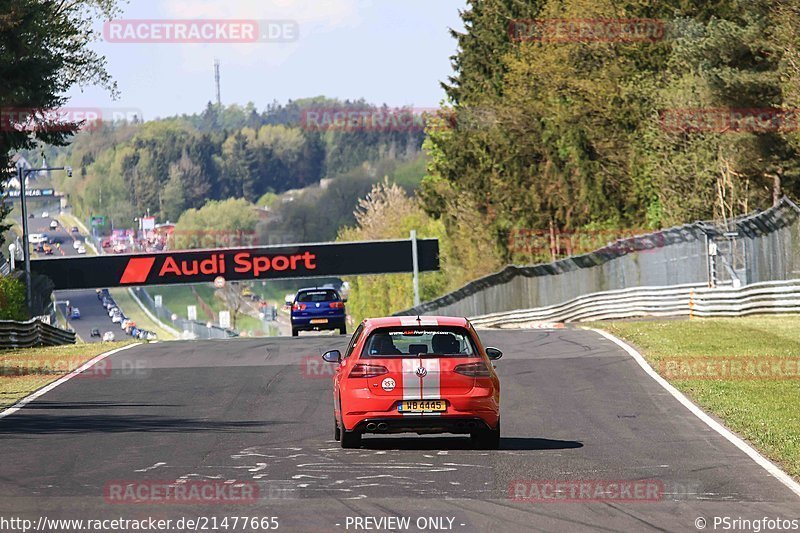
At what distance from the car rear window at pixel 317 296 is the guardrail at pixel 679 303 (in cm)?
789

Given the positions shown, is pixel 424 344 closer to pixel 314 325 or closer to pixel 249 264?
pixel 314 325

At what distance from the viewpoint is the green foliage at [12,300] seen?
44375 millimetres

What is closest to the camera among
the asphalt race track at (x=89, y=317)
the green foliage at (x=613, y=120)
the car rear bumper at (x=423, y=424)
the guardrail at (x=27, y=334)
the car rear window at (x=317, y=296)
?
the car rear bumper at (x=423, y=424)

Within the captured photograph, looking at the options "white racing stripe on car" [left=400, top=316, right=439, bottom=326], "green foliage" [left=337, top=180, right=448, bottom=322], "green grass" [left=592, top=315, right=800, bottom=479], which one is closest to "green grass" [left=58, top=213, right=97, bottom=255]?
"green foliage" [left=337, top=180, right=448, bottom=322]

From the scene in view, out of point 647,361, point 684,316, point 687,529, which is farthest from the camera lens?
point 684,316

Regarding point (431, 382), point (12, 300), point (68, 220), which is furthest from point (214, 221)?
point (431, 382)

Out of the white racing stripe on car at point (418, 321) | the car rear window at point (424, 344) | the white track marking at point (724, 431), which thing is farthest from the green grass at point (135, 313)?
the car rear window at point (424, 344)

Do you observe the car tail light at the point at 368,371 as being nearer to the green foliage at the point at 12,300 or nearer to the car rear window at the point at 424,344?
the car rear window at the point at 424,344

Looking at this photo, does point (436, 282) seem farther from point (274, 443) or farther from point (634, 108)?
point (274, 443)

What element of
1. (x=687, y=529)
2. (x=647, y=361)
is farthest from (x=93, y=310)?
(x=687, y=529)

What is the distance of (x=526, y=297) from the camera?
167ft

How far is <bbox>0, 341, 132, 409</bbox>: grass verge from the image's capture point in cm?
2333

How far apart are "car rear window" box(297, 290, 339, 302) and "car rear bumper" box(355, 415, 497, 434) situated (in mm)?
30019

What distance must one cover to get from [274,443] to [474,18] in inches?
2838
